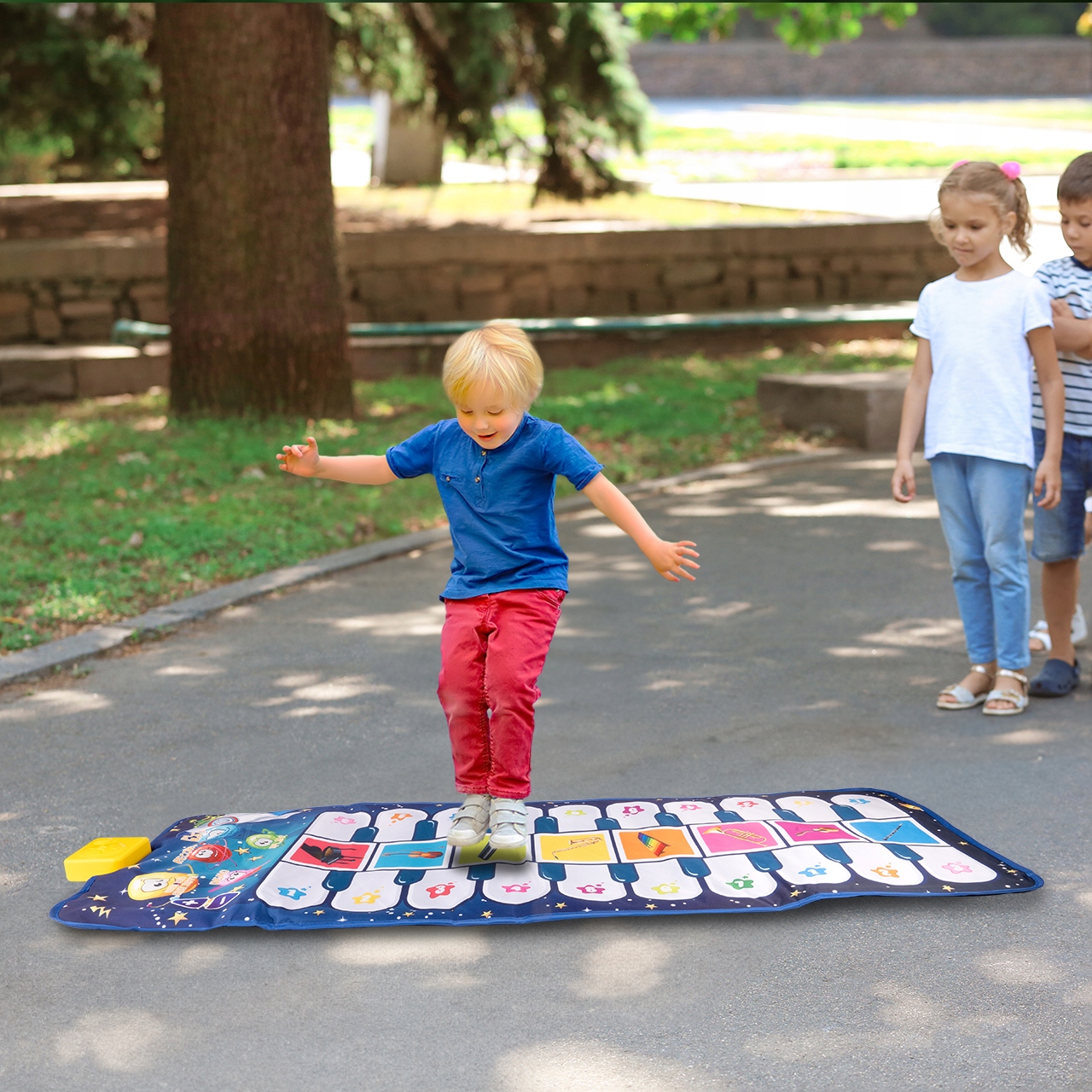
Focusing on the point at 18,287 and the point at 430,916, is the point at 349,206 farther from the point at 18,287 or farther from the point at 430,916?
the point at 430,916

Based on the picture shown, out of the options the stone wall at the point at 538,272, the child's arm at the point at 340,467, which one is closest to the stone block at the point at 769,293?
the stone wall at the point at 538,272

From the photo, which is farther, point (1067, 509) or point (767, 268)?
point (767, 268)

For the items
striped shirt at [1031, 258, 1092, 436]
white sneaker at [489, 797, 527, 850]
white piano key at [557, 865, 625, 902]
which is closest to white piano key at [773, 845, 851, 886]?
white piano key at [557, 865, 625, 902]

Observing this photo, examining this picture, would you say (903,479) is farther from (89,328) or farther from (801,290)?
(801,290)

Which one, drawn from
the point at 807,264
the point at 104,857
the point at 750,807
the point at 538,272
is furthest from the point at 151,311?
the point at 750,807

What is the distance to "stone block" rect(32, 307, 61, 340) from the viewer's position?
11.7 m

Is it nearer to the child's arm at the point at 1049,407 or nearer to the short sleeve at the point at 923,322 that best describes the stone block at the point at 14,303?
the short sleeve at the point at 923,322

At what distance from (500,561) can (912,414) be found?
1.82 metres

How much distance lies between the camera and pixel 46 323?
11773 millimetres

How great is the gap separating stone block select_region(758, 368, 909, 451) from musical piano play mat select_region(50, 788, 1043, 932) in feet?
17.8

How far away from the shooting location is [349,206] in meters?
15.1

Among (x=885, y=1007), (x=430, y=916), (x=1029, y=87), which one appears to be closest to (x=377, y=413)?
(x=430, y=916)

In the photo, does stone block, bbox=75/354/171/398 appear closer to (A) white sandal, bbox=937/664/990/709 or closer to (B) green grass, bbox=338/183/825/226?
(B) green grass, bbox=338/183/825/226

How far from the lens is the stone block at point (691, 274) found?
13375mm
